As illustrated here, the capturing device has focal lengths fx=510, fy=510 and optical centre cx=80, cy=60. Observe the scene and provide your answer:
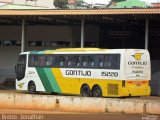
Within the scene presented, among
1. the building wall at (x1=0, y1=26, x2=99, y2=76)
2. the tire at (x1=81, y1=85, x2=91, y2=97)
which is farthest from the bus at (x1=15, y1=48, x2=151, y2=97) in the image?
the building wall at (x1=0, y1=26, x2=99, y2=76)

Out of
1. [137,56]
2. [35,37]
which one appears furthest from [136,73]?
[35,37]

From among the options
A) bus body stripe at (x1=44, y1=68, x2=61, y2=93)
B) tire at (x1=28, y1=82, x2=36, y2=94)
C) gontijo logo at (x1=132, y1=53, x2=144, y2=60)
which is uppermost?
gontijo logo at (x1=132, y1=53, x2=144, y2=60)

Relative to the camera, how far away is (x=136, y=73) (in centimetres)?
2578

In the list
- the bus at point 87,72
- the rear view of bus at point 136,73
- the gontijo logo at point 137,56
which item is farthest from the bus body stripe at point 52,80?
the gontijo logo at point 137,56

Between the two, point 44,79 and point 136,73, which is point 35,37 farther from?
point 136,73

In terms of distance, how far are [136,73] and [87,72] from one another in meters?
2.97

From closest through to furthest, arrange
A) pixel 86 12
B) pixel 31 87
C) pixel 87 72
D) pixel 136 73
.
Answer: pixel 136 73
pixel 87 72
pixel 31 87
pixel 86 12

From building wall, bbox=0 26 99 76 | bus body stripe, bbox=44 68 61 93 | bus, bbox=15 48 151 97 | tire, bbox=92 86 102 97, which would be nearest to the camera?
bus, bbox=15 48 151 97

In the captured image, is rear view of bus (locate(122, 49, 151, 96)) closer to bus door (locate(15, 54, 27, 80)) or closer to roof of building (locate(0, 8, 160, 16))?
roof of building (locate(0, 8, 160, 16))

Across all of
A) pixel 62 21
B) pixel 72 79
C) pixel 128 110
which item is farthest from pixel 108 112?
pixel 62 21

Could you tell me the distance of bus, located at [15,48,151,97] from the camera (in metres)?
25.7

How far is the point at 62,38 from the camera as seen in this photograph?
134 ft

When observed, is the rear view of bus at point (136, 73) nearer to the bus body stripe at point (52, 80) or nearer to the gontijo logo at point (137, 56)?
the gontijo logo at point (137, 56)

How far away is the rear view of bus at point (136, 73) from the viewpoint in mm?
25516
